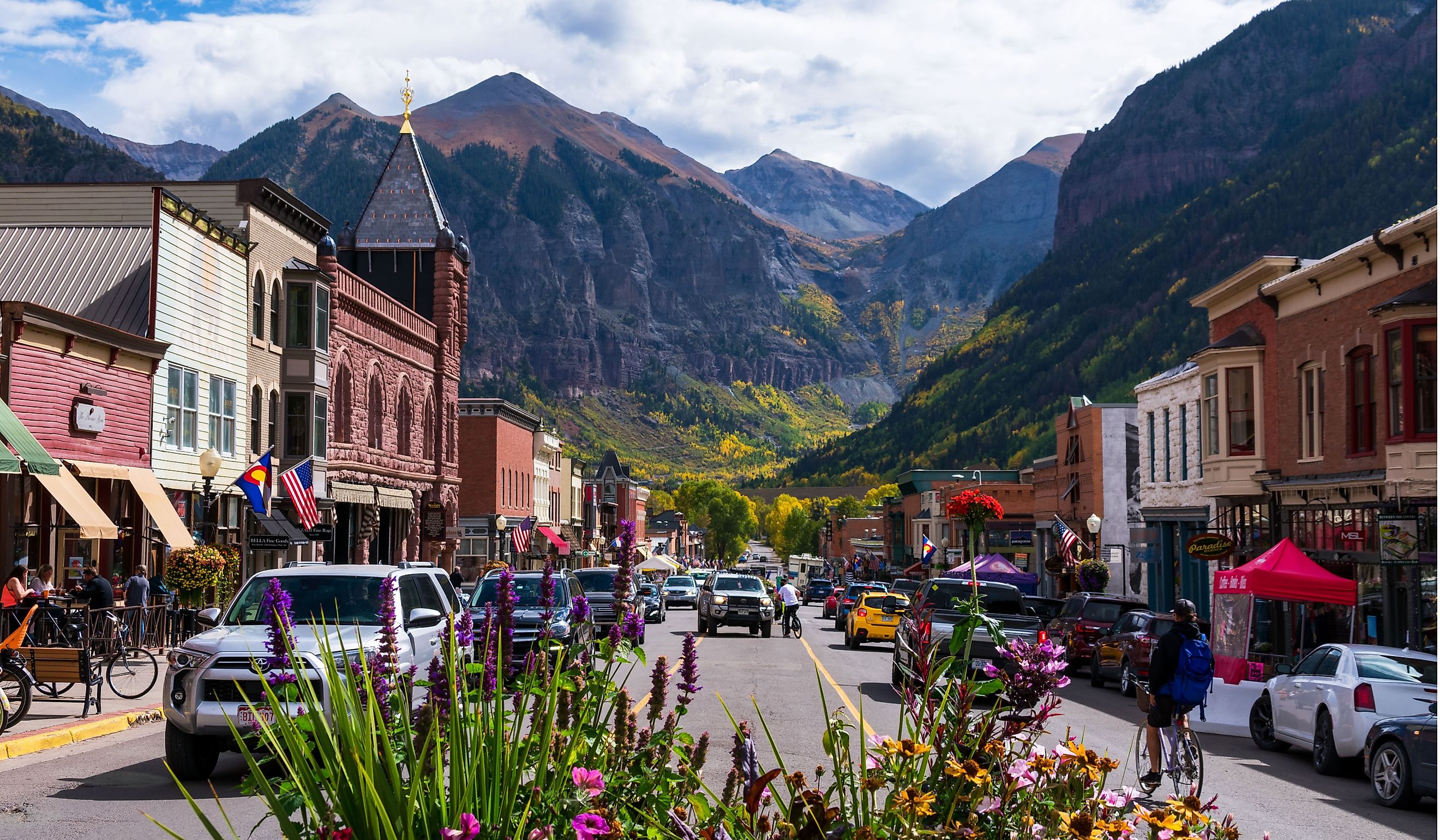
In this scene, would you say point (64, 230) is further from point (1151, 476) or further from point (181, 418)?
point (1151, 476)

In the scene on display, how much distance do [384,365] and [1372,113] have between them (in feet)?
416

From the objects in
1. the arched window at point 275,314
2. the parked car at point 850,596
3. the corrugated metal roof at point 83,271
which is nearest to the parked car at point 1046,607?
the parked car at point 850,596

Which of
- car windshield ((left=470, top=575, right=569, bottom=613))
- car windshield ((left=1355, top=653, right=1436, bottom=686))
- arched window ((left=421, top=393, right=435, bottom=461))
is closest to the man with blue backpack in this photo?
car windshield ((left=1355, top=653, right=1436, bottom=686))

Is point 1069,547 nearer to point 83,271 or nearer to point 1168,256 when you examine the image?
point 83,271

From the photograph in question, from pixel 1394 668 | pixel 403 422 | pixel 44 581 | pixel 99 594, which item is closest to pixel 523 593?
pixel 99 594

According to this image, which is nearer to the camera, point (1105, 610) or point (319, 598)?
point (319, 598)

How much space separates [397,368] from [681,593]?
20.8 m

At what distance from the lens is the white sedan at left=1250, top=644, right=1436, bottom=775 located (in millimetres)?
14273

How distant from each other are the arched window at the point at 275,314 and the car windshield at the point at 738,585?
14.0m

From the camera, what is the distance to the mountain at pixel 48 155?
9994 centimetres

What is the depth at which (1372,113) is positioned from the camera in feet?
473

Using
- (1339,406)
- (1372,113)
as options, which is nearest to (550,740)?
(1339,406)

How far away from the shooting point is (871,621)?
1415 inches

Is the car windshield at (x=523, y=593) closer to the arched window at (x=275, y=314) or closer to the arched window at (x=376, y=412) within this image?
the arched window at (x=275, y=314)
